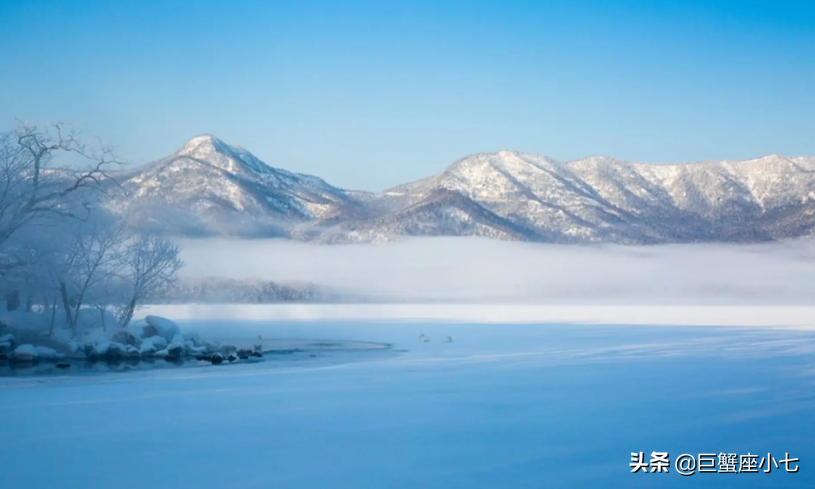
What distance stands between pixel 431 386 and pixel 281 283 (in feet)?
227

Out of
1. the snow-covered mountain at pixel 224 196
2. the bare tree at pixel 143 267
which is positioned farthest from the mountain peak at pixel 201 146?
the bare tree at pixel 143 267

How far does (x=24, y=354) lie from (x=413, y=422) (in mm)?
14154

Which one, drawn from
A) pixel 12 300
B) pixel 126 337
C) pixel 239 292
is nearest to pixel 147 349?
pixel 126 337

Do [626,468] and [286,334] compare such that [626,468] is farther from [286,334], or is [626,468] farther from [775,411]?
[286,334]

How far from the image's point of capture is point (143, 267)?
27.0 meters

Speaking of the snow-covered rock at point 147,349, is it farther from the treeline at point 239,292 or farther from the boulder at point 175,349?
the treeline at point 239,292

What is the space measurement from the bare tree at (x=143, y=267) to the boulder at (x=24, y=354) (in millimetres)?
5359

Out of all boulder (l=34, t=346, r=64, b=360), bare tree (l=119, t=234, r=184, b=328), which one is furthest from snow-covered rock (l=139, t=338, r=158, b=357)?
bare tree (l=119, t=234, r=184, b=328)

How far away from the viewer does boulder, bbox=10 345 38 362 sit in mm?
19723

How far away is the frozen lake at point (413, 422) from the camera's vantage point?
7676 millimetres

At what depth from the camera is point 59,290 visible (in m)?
24.4

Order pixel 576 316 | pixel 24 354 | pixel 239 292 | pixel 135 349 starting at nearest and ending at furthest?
pixel 24 354, pixel 135 349, pixel 576 316, pixel 239 292

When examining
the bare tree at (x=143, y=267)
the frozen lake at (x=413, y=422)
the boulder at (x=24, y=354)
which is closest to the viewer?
the frozen lake at (x=413, y=422)

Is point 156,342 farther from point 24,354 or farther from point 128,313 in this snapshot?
point 128,313
